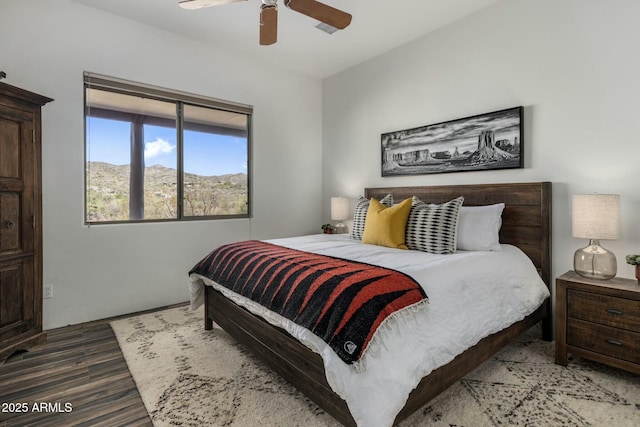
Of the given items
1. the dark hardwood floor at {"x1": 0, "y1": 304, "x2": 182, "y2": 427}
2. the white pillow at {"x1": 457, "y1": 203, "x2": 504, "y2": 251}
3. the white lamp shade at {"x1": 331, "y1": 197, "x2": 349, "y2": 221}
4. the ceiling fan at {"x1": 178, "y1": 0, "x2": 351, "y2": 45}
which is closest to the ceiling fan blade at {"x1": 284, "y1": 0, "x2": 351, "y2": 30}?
the ceiling fan at {"x1": 178, "y1": 0, "x2": 351, "y2": 45}

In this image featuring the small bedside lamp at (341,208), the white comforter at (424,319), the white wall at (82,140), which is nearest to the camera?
the white comforter at (424,319)

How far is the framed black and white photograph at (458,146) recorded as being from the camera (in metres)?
2.88

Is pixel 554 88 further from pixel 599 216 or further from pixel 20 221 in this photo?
pixel 20 221

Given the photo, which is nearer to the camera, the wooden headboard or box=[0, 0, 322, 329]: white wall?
the wooden headboard

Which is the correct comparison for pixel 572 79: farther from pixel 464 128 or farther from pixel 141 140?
pixel 141 140

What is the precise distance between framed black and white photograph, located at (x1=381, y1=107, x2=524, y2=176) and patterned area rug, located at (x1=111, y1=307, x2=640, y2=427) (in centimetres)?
161

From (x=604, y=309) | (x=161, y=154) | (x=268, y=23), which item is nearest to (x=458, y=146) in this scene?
(x=604, y=309)

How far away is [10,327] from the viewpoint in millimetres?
2326

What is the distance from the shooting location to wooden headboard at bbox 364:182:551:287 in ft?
8.73

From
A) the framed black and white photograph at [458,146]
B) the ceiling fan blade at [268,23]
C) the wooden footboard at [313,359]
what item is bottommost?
the wooden footboard at [313,359]

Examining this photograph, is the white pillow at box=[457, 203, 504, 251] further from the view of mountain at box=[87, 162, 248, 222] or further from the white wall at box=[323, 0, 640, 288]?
the view of mountain at box=[87, 162, 248, 222]

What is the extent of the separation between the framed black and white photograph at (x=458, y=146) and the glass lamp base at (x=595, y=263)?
0.88 m

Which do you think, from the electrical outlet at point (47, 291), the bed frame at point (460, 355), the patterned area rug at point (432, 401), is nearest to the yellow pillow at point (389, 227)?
the bed frame at point (460, 355)

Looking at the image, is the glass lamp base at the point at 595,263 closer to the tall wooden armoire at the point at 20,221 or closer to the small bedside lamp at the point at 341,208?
the small bedside lamp at the point at 341,208
